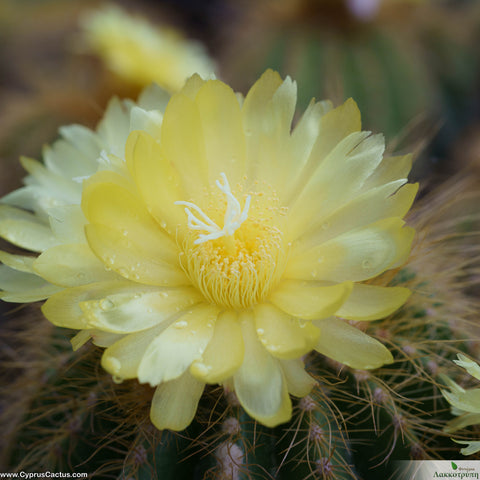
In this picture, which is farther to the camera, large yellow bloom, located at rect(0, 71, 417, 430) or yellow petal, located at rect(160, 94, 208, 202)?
yellow petal, located at rect(160, 94, 208, 202)

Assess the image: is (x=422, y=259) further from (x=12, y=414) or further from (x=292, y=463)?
(x=12, y=414)

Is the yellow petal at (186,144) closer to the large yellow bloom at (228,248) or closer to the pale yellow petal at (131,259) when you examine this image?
the large yellow bloom at (228,248)

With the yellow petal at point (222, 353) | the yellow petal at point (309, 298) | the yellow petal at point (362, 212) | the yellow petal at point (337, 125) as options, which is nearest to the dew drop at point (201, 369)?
the yellow petal at point (222, 353)

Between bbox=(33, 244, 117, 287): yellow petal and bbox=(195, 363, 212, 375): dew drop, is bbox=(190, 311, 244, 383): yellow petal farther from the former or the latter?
bbox=(33, 244, 117, 287): yellow petal

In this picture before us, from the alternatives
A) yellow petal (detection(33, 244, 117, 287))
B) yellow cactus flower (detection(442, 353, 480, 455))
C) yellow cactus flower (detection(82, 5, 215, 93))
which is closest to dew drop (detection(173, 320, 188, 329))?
yellow petal (detection(33, 244, 117, 287))

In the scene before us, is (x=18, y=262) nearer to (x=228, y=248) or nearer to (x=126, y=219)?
(x=126, y=219)

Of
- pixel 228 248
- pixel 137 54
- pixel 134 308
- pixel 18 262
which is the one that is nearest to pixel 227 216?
pixel 228 248

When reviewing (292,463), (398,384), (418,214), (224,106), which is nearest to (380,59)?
(418,214)
